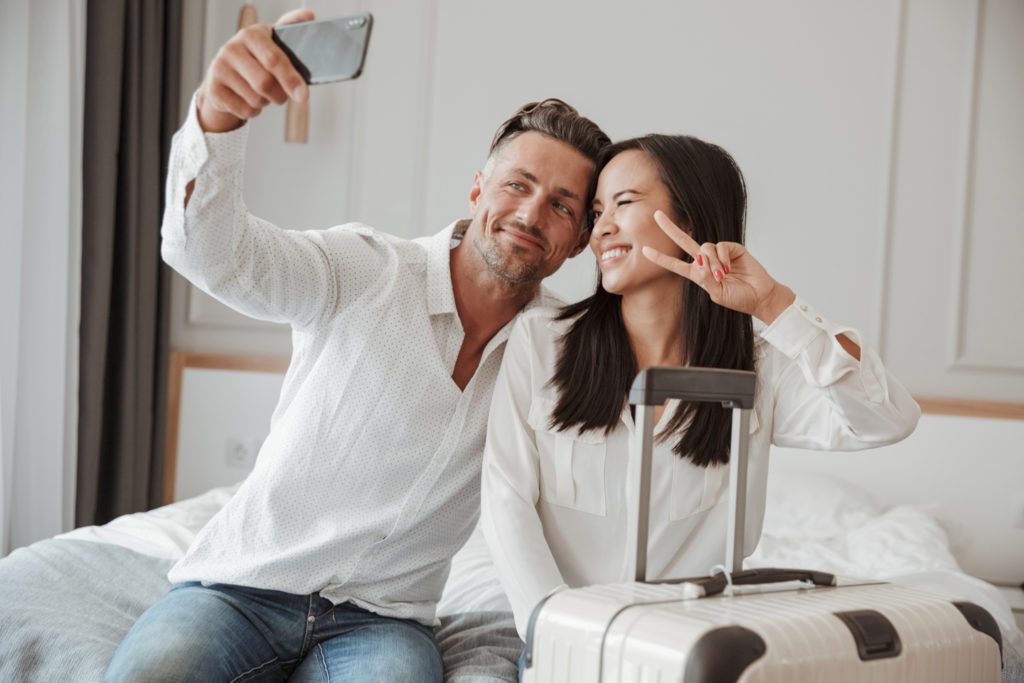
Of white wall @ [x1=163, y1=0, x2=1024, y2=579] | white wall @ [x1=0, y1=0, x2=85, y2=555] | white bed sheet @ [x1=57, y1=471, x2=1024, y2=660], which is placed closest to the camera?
white bed sheet @ [x1=57, y1=471, x2=1024, y2=660]

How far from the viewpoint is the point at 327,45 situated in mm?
891

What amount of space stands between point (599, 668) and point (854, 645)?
22cm

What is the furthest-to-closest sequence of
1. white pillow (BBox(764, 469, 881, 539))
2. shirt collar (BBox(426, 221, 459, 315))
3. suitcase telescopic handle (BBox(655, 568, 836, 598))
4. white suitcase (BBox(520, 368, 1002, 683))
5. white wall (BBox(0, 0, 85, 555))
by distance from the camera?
white wall (BBox(0, 0, 85, 555)), white pillow (BBox(764, 469, 881, 539)), shirt collar (BBox(426, 221, 459, 315)), suitcase telescopic handle (BBox(655, 568, 836, 598)), white suitcase (BBox(520, 368, 1002, 683))

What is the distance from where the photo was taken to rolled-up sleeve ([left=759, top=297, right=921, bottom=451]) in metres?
1.15

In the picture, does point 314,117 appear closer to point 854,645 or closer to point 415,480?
point 415,480

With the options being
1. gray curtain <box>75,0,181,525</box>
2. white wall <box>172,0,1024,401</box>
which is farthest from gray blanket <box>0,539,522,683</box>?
white wall <box>172,0,1024,401</box>

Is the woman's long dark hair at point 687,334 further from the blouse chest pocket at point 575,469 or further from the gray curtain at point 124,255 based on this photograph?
the gray curtain at point 124,255

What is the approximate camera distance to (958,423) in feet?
9.06

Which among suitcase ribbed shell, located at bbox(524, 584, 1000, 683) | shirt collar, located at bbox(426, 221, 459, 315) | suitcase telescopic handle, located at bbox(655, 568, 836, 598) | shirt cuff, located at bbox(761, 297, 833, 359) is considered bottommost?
suitcase ribbed shell, located at bbox(524, 584, 1000, 683)

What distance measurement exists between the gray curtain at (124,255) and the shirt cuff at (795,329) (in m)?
2.39

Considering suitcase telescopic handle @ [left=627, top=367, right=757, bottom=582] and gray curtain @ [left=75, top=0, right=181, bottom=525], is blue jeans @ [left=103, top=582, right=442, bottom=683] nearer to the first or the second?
suitcase telescopic handle @ [left=627, top=367, right=757, bottom=582]

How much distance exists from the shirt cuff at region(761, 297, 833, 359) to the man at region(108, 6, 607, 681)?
0.46 m

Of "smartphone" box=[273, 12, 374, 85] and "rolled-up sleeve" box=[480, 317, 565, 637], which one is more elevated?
"smartphone" box=[273, 12, 374, 85]

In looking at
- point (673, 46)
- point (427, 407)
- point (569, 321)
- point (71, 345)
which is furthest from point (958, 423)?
point (71, 345)
